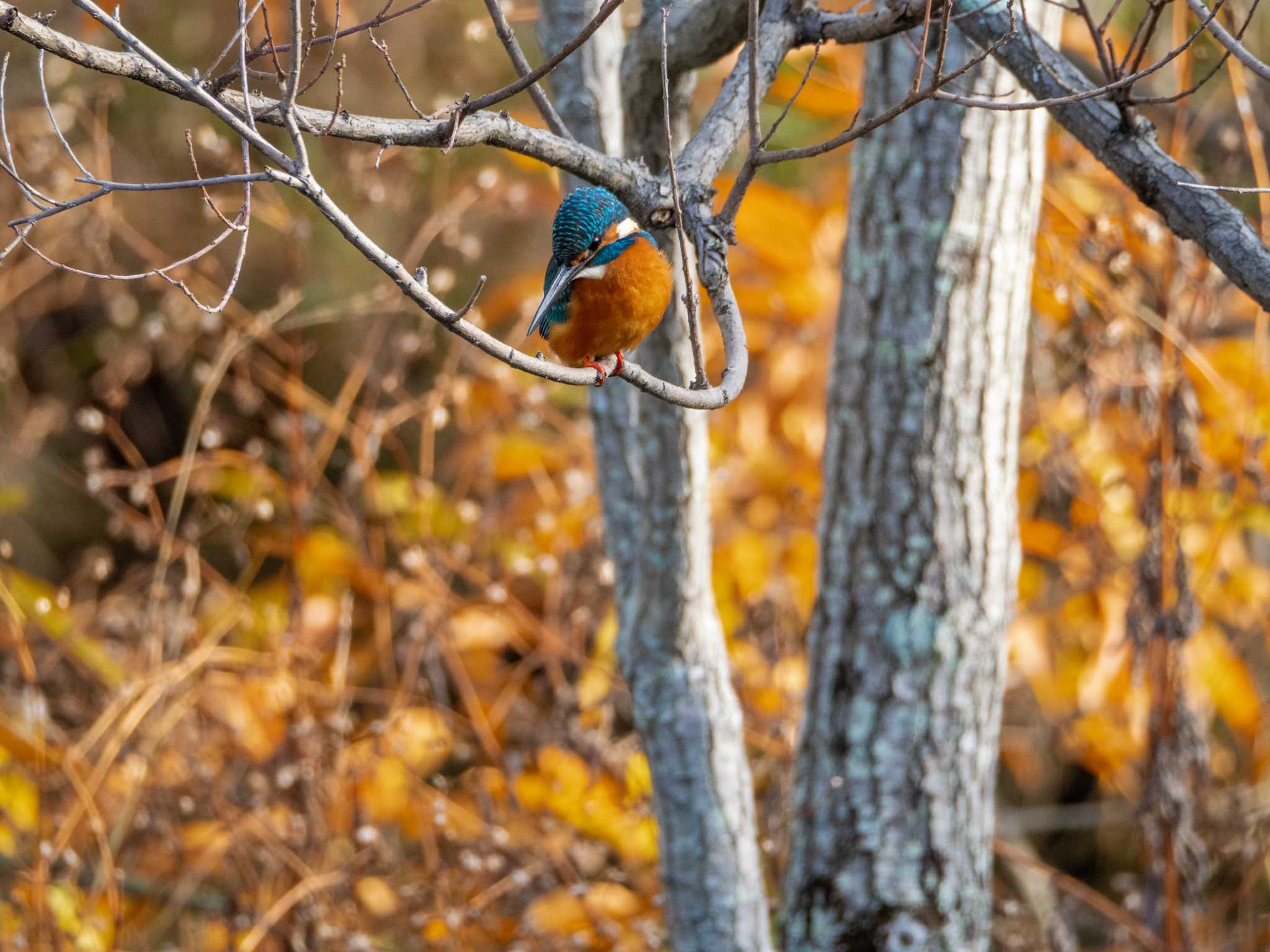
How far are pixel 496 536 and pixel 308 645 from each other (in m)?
0.69

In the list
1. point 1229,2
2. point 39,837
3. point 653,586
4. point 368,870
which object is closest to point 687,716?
point 653,586

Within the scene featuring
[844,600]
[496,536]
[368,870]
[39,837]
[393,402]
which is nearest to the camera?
[844,600]

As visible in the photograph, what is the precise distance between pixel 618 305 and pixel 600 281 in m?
0.05

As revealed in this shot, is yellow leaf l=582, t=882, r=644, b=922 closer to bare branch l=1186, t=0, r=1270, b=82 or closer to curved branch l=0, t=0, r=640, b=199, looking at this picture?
curved branch l=0, t=0, r=640, b=199

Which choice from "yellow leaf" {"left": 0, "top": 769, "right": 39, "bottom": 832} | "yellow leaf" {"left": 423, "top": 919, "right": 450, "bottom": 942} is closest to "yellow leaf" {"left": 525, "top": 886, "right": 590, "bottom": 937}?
"yellow leaf" {"left": 423, "top": 919, "right": 450, "bottom": 942}

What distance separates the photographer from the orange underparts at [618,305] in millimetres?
1555

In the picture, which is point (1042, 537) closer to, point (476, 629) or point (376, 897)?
point (476, 629)

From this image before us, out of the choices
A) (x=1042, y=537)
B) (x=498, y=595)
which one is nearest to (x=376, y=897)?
(x=498, y=595)

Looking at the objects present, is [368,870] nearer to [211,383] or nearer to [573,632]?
[573,632]

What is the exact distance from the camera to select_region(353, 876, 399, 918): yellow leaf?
3.14 metres

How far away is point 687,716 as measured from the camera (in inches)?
88.9

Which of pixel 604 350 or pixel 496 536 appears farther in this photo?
pixel 496 536

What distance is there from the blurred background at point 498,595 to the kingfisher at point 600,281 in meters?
1.11

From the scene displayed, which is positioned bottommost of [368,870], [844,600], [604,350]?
[368,870]
